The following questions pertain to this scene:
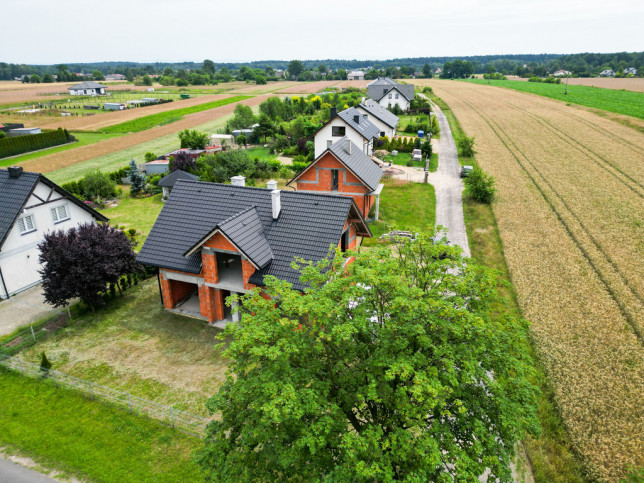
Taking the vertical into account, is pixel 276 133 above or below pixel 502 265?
above

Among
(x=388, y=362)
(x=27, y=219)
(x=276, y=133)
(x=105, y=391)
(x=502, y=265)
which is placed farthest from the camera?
(x=276, y=133)

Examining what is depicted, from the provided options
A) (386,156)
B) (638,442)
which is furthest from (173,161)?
(638,442)

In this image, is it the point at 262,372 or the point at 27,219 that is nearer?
the point at 262,372

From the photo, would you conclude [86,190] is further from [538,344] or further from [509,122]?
[509,122]

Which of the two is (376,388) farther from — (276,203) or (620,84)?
(620,84)

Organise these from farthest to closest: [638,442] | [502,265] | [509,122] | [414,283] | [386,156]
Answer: [509,122] → [386,156] → [502,265] → [638,442] → [414,283]

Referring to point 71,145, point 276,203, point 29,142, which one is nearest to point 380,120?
point 276,203
